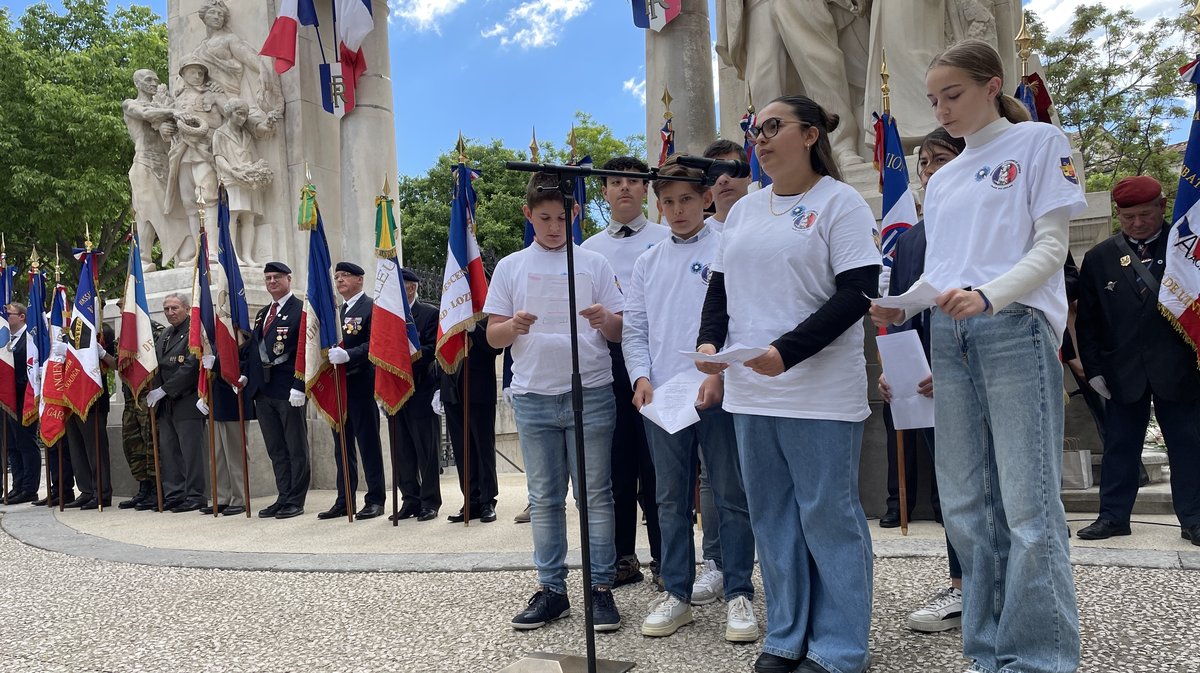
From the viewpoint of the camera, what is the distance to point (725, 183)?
4.54 metres

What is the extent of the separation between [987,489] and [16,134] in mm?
26516

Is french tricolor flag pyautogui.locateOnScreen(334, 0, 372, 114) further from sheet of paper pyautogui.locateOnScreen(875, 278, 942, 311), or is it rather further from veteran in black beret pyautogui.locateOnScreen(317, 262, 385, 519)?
sheet of paper pyautogui.locateOnScreen(875, 278, 942, 311)

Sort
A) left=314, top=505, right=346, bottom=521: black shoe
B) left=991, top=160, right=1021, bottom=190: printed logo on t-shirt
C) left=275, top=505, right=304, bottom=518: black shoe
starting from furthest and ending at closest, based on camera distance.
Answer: left=275, top=505, right=304, bottom=518: black shoe, left=314, top=505, right=346, bottom=521: black shoe, left=991, top=160, right=1021, bottom=190: printed logo on t-shirt

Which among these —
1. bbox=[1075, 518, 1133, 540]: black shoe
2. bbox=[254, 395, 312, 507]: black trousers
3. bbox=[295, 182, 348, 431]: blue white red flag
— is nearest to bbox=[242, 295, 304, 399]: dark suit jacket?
bbox=[254, 395, 312, 507]: black trousers

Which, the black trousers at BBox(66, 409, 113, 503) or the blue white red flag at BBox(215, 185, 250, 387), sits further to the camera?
the black trousers at BBox(66, 409, 113, 503)

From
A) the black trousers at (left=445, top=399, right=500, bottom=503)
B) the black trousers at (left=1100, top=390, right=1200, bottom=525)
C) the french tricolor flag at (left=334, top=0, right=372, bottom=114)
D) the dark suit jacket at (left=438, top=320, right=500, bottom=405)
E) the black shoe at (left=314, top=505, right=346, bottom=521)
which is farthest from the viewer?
the french tricolor flag at (left=334, top=0, right=372, bottom=114)

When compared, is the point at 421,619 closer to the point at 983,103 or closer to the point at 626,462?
the point at 626,462

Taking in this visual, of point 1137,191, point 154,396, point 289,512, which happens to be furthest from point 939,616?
point 154,396

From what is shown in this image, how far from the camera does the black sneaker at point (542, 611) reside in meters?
4.04

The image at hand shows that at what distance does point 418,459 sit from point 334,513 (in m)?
0.92

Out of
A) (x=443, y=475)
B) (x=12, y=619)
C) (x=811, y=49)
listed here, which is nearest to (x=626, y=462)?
Answer: (x=12, y=619)

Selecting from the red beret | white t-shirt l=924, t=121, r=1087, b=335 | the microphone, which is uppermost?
the red beret

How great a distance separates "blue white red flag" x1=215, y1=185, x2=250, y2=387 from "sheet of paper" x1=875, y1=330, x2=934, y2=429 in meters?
6.79

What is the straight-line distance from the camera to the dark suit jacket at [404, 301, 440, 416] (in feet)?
27.0
